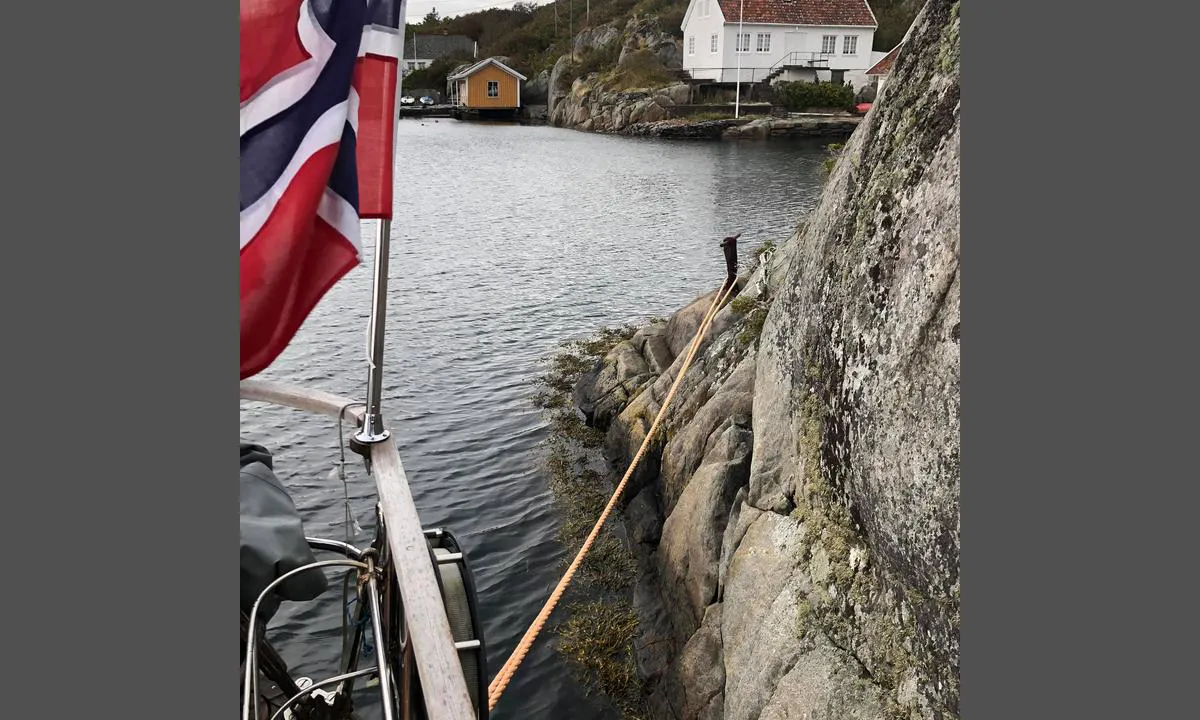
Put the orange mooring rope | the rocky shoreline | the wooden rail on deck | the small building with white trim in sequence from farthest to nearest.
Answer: the small building with white trim
the rocky shoreline
the orange mooring rope
the wooden rail on deck

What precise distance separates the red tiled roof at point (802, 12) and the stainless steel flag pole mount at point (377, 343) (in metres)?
68.4

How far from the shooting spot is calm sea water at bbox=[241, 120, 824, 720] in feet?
34.0

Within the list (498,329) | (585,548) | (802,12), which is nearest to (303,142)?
(585,548)

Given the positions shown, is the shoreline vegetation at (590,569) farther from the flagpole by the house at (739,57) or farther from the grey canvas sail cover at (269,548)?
the flagpole by the house at (739,57)

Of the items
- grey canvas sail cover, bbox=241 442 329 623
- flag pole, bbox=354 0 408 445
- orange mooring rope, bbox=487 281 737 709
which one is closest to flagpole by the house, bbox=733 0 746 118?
Result: orange mooring rope, bbox=487 281 737 709

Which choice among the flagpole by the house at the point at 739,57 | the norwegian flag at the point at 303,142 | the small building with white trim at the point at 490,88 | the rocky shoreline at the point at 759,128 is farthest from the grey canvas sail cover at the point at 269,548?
the small building with white trim at the point at 490,88

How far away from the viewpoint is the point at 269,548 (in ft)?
14.2

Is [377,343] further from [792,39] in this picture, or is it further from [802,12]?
[802,12]

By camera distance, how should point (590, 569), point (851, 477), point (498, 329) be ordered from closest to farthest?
point (851, 477), point (590, 569), point (498, 329)

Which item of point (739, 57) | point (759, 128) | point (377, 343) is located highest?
point (739, 57)

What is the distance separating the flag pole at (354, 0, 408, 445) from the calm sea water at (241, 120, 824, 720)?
4.70 meters

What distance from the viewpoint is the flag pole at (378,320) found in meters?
4.53

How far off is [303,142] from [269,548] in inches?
81.6

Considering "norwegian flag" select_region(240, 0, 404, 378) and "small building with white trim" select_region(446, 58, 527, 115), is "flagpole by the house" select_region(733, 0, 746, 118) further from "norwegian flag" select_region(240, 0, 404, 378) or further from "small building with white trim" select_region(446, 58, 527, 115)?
"norwegian flag" select_region(240, 0, 404, 378)
